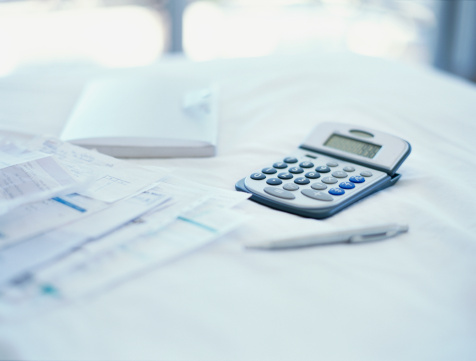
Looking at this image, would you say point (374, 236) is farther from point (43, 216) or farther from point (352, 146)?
point (43, 216)

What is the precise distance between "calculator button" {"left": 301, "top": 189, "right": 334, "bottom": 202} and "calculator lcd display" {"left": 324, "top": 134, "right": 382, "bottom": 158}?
0.11 m

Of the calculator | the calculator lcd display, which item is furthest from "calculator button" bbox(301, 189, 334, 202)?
the calculator lcd display

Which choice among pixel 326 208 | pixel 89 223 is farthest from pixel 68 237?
pixel 326 208

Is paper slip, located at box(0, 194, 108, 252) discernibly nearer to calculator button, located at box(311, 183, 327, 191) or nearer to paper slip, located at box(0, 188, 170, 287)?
paper slip, located at box(0, 188, 170, 287)

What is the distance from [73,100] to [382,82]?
0.57 metres

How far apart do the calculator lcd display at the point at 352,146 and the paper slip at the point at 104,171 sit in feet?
0.74

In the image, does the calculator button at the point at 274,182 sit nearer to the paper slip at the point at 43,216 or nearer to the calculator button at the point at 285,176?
the calculator button at the point at 285,176

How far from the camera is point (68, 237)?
1.38ft

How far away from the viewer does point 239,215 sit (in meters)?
0.47

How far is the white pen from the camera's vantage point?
1.42 feet

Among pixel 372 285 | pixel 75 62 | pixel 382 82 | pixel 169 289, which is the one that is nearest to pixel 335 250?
pixel 372 285

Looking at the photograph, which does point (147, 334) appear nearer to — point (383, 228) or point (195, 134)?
point (383, 228)

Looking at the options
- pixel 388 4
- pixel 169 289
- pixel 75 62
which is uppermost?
pixel 388 4

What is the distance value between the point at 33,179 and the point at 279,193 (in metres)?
0.25
